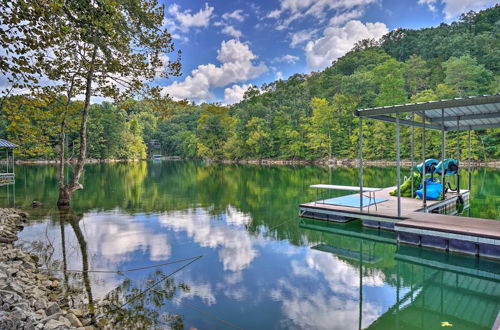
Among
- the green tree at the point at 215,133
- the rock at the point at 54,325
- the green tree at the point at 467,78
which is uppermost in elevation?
the green tree at the point at 467,78

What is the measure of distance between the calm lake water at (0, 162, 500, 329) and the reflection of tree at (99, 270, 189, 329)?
30 millimetres

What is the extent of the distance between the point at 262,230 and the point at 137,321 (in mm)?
5346

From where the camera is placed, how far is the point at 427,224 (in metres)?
7.14

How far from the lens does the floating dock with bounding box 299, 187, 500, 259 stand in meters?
6.34

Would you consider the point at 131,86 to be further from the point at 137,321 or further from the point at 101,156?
the point at 101,156

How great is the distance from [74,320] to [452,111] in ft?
32.8

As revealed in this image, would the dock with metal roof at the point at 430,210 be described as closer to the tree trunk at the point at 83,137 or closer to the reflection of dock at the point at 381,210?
the reflection of dock at the point at 381,210

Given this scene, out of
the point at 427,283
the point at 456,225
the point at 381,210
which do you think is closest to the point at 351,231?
the point at 381,210

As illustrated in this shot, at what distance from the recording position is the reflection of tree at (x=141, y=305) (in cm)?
418

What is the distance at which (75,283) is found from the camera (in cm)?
551

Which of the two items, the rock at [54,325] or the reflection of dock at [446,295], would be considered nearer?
the rock at [54,325]

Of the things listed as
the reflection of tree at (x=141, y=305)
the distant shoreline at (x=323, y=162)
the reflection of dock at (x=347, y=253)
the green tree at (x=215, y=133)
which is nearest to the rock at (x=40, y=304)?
the reflection of tree at (x=141, y=305)

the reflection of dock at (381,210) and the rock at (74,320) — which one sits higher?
the reflection of dock at (381,210)

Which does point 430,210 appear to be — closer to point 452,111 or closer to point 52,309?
point 452,111
